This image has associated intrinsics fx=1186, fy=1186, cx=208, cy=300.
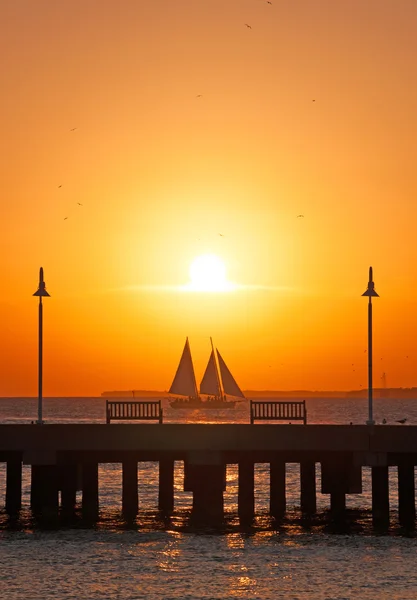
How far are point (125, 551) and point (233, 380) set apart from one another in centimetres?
14415

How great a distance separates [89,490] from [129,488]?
60.1 inches

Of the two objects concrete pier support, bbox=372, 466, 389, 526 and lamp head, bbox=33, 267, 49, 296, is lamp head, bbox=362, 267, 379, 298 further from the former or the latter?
lamp head, bbox=33, 267, 49, 296

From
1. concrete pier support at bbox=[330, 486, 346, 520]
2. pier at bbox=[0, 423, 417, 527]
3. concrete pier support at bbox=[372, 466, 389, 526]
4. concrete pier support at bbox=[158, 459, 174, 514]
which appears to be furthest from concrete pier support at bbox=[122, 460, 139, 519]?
concrete pier support at bbox=[372, 466, 389, 526]

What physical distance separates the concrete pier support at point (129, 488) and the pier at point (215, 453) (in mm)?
51

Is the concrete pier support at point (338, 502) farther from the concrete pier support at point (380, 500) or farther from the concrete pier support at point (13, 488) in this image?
the concrete pier support at point (13, 488)

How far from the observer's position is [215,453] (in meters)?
41.5

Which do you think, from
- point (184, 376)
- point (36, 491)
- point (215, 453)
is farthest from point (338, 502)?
point (184, 376)

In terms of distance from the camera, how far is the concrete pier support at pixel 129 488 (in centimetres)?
4481

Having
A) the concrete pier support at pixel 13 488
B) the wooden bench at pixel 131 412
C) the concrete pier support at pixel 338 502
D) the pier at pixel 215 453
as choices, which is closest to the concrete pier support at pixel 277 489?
the pier at pixel 215 453

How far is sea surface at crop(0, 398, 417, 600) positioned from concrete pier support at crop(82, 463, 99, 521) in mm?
590

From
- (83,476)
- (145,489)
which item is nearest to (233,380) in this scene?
(145,489)

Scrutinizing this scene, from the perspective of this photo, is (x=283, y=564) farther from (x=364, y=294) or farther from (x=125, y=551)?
(x=364, y=294)

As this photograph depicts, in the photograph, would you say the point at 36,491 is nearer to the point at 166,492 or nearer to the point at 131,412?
the point at 166,492

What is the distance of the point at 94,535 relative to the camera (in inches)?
1624
